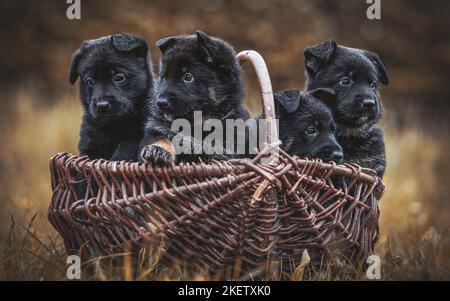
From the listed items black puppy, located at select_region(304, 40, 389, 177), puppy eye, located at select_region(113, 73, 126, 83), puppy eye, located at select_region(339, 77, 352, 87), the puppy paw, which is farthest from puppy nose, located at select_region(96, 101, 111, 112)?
puppy eye, located at select_region(339, 77, 352, 87)

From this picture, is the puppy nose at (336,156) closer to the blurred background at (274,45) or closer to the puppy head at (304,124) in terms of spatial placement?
the puppy head at (304,124)

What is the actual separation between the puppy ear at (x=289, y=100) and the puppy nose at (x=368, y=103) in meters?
0.38

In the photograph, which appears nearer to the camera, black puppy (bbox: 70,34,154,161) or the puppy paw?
the puppy paw

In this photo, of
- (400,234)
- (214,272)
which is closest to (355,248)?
(214,272)

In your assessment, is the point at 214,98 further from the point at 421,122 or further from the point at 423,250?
the point at 421,122

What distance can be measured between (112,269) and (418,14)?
26.4 ft

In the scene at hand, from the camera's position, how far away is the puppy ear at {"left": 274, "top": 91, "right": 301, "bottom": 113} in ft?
11.1

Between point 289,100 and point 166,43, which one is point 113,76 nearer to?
point 166,43

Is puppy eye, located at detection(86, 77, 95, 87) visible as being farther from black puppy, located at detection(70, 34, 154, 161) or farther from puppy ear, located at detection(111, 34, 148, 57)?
puppy ear, located at detection(111, 34, 148, 57)

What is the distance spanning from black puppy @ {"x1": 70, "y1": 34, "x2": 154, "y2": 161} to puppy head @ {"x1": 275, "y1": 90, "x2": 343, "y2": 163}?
83cm

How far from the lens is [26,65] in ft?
31.3

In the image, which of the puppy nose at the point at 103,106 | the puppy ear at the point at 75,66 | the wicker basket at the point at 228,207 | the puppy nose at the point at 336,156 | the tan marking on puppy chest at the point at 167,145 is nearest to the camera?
the wicker basket at the point at 228,207

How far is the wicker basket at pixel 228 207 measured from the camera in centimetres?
278

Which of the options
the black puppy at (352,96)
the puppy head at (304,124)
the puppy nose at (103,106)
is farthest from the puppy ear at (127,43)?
the black puppy at (352,96)
